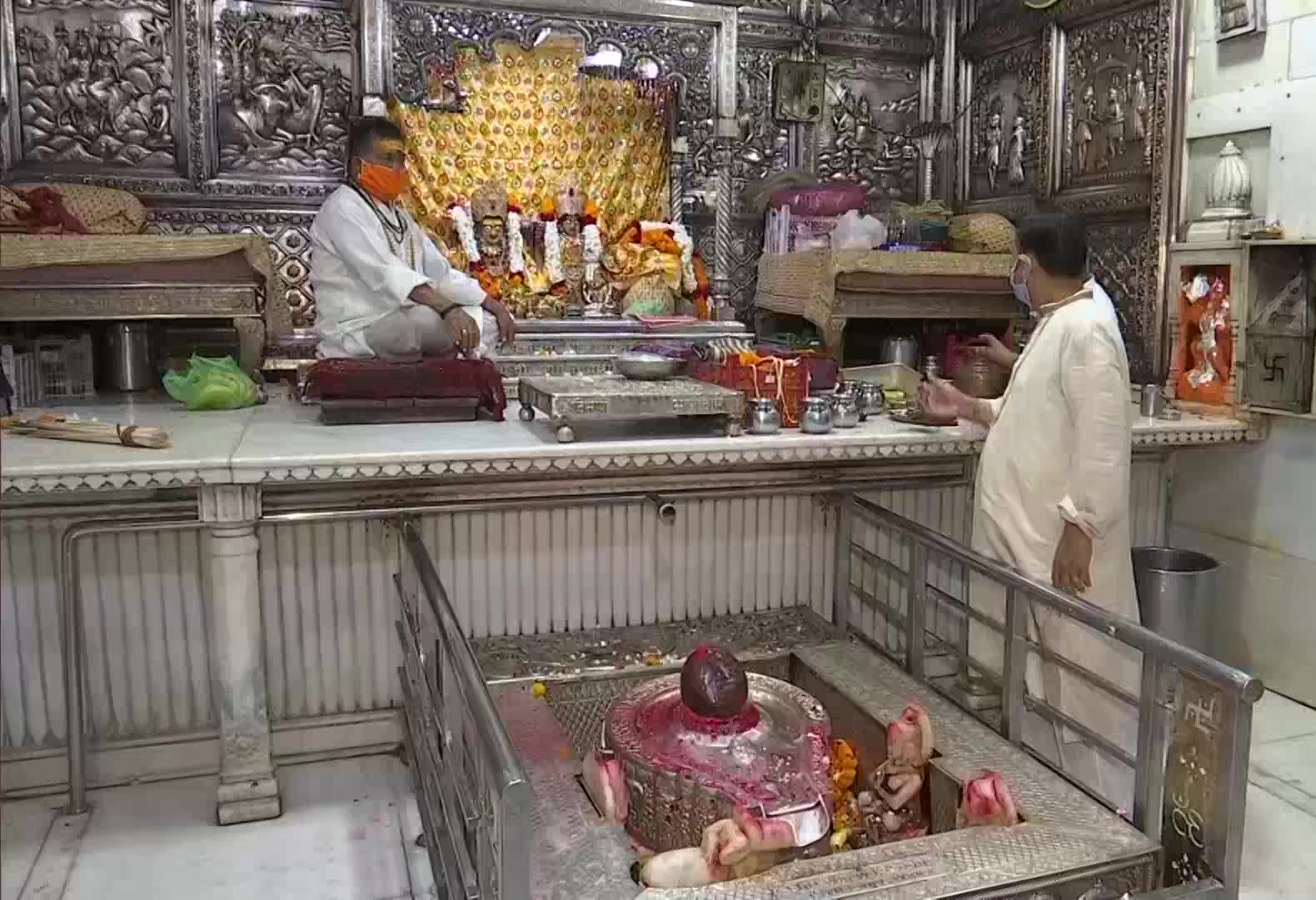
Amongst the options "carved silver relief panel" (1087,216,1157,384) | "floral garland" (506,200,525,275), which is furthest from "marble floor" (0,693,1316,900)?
"floral garland" (506,200,525,275)

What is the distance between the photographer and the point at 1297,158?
4023 millimetres

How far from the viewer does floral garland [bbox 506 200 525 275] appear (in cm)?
567

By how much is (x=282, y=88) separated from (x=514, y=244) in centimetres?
136

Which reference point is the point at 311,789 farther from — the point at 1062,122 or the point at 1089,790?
the point at 1062,122

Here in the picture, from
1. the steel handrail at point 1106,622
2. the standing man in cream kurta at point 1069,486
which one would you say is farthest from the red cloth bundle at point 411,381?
the standing man in cream kurta at point 1069,486

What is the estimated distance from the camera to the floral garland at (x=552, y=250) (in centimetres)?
573

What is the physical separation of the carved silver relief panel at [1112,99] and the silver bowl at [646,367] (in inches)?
101

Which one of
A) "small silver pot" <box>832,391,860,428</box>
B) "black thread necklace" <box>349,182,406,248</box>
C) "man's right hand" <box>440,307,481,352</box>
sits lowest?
"small silver pot" <box>832,391,860,428</box>

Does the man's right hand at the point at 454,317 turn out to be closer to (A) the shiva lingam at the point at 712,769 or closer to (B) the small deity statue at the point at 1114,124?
(A) the shiva lingam at the point at 712,769

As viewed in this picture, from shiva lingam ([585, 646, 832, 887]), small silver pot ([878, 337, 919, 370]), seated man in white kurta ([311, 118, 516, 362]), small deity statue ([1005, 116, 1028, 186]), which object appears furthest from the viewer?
small deity statue ([1005, 116, 1028, 186])

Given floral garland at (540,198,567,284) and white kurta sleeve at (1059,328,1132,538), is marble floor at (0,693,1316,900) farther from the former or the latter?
floral garland at (540,198,567,284)

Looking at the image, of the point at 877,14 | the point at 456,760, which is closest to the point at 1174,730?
the point at 456,760

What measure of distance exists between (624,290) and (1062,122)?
2.40m

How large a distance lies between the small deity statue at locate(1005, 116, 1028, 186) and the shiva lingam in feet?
13.2
